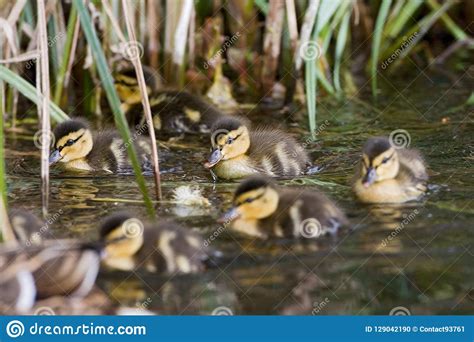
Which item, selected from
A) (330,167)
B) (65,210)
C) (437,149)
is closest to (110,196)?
(65,210)

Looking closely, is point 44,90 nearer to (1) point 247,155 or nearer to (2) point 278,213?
(2) point 278,213

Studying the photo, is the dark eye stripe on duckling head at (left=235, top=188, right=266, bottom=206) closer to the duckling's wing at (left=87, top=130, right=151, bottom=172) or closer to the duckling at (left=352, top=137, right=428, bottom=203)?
the duckling at (left=352, top=137, right=428, bottom=203)

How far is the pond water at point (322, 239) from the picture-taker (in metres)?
3.08

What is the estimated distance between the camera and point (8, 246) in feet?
10.4

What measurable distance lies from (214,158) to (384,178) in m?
0.84

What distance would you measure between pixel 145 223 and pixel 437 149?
1.71 metres

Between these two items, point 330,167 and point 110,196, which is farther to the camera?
point 330,167

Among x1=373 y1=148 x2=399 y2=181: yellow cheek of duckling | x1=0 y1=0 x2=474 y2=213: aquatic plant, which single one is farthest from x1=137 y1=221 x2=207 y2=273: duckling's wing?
x1=0 y1=0 x2=474 y2=213: aquatic plant

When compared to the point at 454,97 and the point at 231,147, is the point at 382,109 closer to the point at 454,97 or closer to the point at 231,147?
the point at 454,97

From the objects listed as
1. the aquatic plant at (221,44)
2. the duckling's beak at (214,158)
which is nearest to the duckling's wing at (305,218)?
the duckling's beak at (214,158)

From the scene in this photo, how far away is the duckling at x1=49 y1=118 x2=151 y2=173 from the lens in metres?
4.57

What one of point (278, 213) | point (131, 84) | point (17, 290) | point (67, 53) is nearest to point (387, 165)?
point (278, 213)

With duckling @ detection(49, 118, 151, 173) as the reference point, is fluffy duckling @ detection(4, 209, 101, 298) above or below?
below

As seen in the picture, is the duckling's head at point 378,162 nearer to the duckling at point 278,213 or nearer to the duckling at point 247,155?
the duckling at point 278,213
